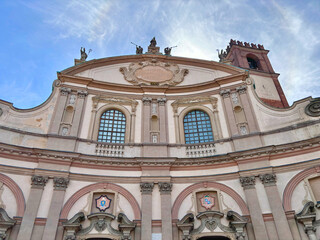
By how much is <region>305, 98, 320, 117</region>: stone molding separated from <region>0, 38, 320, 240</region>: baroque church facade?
0.06m

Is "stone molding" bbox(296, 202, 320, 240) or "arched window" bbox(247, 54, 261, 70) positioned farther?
"arched window" bbox(247, 54, 261, 70)

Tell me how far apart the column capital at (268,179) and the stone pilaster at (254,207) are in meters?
0.45

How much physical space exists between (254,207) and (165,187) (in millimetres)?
4244

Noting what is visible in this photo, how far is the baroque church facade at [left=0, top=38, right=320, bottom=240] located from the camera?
10.9 m

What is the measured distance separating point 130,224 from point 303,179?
8.27 m

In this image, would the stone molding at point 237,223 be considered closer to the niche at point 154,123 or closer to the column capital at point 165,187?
the column capital at point 165,187

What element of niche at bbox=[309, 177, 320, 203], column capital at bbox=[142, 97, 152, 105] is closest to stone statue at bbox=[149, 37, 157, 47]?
column capital at bbox=[142, 97, 152, 105]

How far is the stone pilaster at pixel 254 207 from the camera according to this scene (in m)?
10.6

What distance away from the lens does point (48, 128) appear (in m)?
13.6

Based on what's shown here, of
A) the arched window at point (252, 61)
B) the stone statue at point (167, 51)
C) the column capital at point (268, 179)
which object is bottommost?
the column capital at point (268, 179)

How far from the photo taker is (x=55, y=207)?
11.1 m

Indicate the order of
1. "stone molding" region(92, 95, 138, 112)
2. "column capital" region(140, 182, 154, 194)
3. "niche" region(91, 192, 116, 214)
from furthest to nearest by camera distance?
"stone molding" region(92, 95, 138, 112), "column capital" region(140, 182, 154, 194), "niche" region(91, 192, 116, 214)

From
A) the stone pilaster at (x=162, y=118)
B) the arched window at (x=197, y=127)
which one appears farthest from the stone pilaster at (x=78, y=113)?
the arched window at (x=197, y=127)

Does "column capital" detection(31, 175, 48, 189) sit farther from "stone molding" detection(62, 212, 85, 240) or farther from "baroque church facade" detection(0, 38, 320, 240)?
"stone molding" detection(62, 212, 85, 240)
